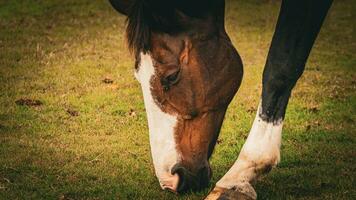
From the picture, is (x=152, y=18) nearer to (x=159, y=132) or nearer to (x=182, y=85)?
(x=182, y=85)

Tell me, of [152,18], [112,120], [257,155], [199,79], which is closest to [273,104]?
[257,155]

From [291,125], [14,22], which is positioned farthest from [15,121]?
[14,22]

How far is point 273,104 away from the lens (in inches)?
153

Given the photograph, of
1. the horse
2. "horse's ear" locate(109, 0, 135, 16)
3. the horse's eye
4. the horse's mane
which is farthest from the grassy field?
"horse's ear" locate(109, 0, 135, 16)

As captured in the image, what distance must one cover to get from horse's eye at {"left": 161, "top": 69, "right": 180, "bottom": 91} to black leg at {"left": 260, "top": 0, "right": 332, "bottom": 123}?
1.82 feet

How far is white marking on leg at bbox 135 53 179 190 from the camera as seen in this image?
3643 millimetres

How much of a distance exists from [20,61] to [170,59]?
598 centimetres

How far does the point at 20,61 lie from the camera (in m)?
9.28

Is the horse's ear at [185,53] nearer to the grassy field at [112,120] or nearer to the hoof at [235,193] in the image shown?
the hoof at [235,193]

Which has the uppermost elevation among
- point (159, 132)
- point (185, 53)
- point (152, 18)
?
point (152, 18)

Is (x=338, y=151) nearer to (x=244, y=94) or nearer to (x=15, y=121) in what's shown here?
(x=244, y=94)

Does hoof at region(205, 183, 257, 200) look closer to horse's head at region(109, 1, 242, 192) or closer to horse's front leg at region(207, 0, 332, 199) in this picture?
horse's front leg at region(207, 0, 332, 199)

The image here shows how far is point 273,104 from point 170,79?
25.3 inches

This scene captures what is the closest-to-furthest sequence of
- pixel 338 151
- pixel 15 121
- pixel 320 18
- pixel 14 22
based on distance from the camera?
pixel 320 18, pixel 338 151, pixel 15 121, pixel 14 22
